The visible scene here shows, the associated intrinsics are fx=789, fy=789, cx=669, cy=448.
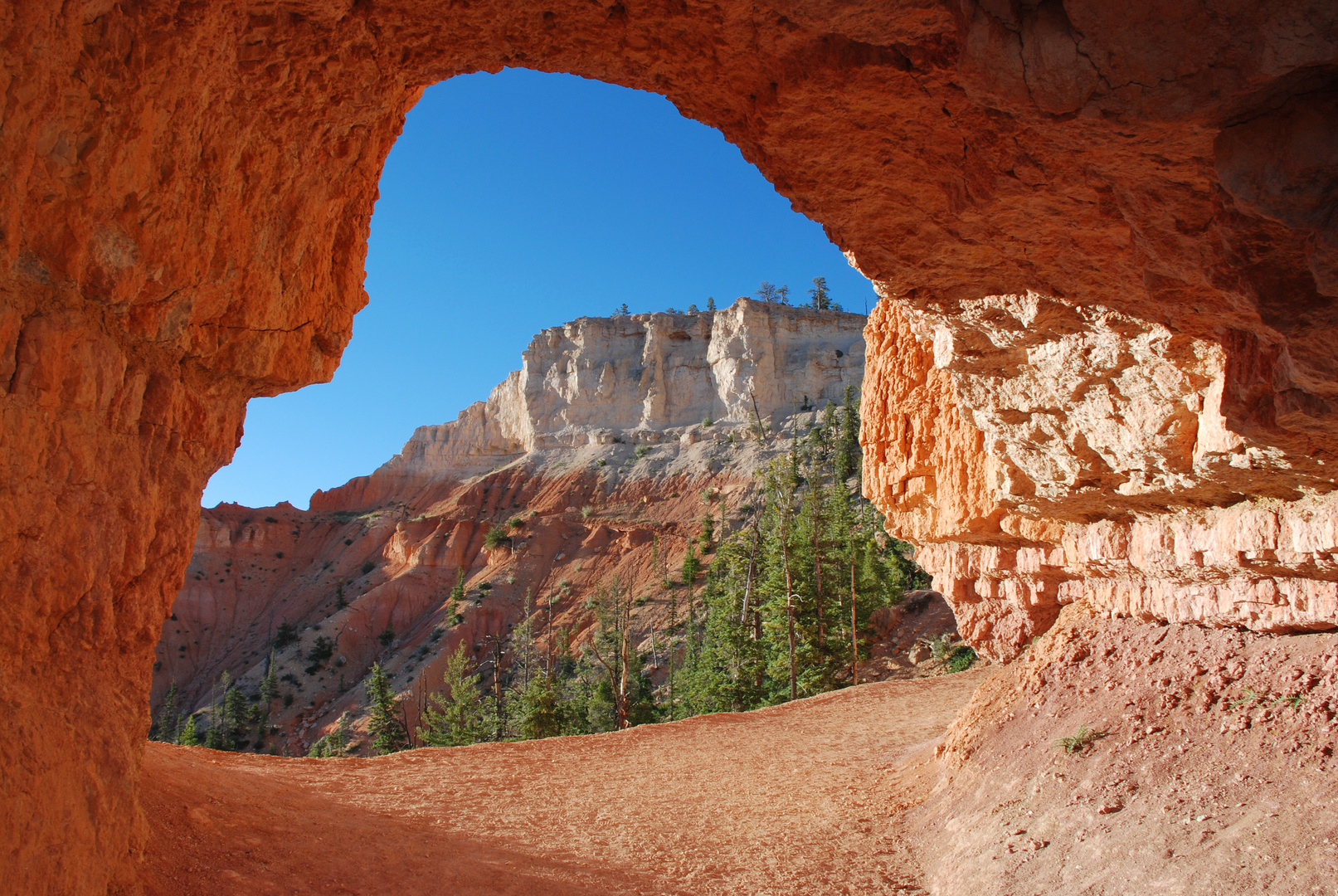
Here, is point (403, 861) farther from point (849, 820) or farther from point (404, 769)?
point (849, 820)

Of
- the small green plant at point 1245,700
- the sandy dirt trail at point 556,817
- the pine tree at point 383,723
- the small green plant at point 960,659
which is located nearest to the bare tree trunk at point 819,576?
the small green plant at point 960,659

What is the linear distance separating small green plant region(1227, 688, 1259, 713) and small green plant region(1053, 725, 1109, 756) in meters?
1.32

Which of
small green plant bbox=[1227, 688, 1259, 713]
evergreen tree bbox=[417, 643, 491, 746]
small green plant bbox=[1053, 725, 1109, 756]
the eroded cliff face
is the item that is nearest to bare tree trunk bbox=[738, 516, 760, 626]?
evergreen tree bbox=[417, 643, 491, 746]

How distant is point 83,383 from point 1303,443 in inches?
282

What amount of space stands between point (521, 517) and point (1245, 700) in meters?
56.5

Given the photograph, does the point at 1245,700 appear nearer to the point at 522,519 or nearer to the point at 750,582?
the point at 750,582

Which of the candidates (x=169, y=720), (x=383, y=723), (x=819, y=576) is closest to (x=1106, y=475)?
(x=819, y=576)

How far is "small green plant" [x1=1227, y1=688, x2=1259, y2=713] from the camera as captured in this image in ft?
21.8

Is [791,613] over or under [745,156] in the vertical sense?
under

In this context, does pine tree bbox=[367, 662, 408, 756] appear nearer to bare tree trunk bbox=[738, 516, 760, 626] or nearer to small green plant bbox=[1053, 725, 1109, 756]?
bare tree trunk bbox=[738, 516, 760, 626]

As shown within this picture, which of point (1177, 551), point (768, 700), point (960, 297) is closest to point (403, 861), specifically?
point (960, 297)

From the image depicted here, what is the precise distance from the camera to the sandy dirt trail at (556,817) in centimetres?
676

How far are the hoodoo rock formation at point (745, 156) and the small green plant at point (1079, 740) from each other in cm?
185

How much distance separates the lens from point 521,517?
60.8 metres
